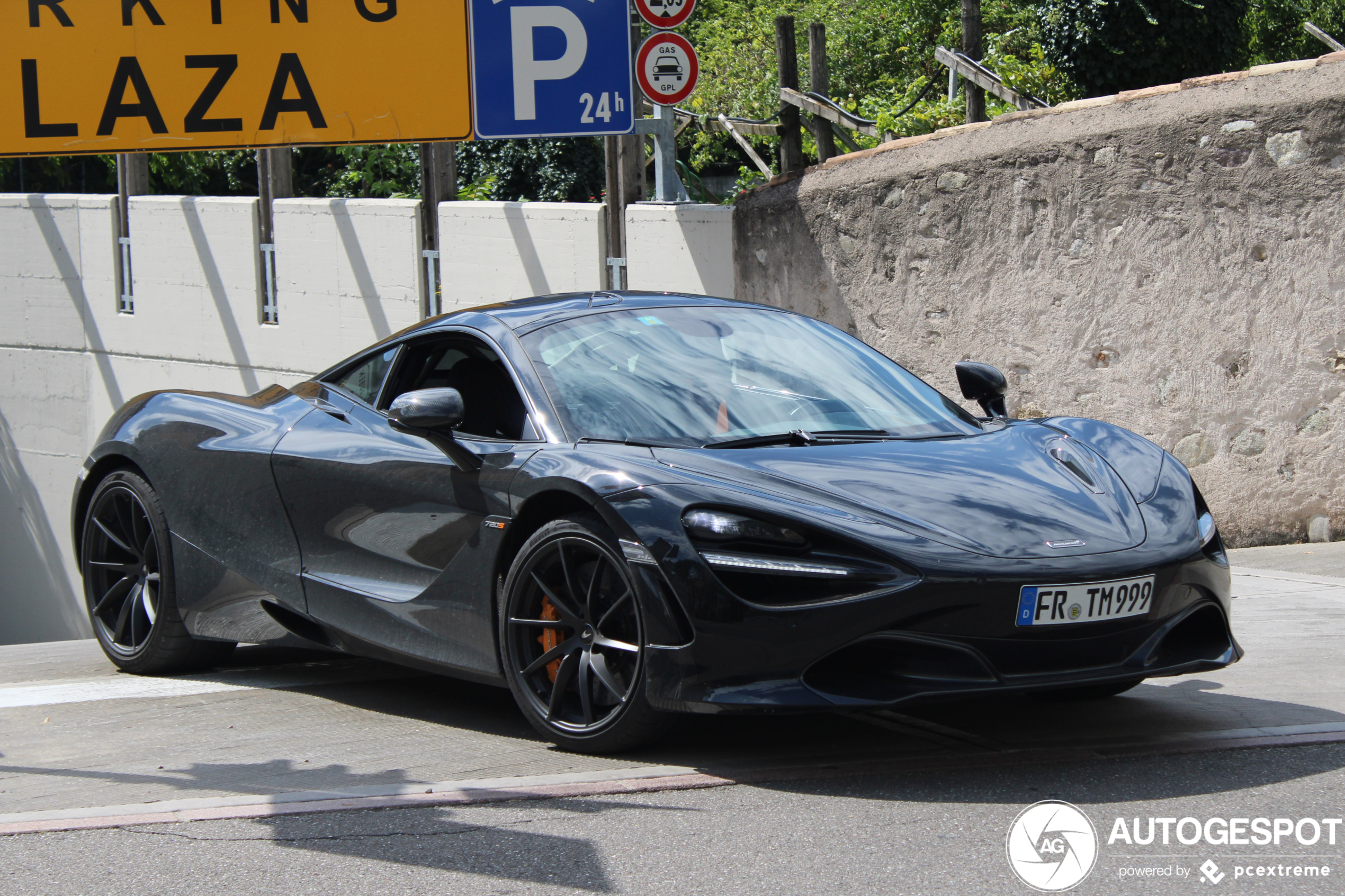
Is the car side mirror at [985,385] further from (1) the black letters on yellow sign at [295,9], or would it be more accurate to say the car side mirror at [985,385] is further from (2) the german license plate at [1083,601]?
(1) the black letters on yellow sign at [295,9]

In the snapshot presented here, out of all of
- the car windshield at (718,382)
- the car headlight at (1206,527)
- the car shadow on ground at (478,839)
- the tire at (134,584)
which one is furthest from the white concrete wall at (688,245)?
the car shadow on ground at (478,839)

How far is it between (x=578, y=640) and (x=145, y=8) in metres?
10.2

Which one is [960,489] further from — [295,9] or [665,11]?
[295,9]

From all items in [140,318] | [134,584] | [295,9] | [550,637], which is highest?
[295,9]

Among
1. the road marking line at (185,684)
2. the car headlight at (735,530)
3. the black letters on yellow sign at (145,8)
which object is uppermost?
the black letters on yellow sign at (145,8)

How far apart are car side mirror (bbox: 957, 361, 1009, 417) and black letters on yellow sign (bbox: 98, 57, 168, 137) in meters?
9.14

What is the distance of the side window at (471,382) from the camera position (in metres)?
A: 4.66

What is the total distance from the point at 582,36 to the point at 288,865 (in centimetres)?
806

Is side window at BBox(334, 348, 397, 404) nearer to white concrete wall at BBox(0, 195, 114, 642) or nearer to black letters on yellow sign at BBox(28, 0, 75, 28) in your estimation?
black letters on yellow sign at BBox(28, 0, 75, 28)

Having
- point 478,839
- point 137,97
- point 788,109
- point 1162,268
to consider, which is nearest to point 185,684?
point 478,839

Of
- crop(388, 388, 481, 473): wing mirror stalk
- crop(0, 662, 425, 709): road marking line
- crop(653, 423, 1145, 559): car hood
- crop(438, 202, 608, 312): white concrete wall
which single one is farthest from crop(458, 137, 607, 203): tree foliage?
crop(653, 423, 1145, 559): car hood

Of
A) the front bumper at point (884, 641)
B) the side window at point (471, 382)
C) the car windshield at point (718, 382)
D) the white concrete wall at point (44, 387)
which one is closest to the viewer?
the front bumper at point (884, 641)

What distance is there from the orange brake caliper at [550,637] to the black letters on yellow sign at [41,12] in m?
10.4

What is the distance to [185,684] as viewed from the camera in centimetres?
578
